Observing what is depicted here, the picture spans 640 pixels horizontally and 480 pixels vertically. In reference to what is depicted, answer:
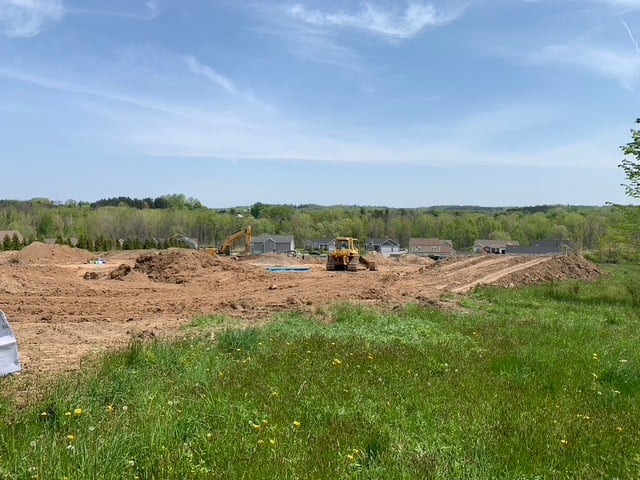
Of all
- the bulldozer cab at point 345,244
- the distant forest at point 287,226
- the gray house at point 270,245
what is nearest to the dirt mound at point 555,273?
the bulldozer cab at point 345,244

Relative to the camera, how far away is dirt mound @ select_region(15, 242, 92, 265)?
42.2m

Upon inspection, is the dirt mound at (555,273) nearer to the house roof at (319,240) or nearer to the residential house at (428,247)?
the residential house at (428,247)

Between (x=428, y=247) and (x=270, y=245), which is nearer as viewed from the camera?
(x=270, y=245)

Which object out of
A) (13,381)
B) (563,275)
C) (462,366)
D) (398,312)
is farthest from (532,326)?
(563,275)

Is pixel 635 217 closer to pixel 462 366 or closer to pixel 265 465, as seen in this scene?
pixel 462 366

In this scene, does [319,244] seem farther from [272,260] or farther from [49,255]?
[49,255]

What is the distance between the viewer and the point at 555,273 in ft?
103

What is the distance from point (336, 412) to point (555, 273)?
94.3 feet

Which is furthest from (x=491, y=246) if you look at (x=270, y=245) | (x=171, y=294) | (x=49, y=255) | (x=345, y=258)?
(x=171, y=294)

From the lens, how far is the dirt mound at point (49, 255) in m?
42.2

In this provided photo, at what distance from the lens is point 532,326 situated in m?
12.9

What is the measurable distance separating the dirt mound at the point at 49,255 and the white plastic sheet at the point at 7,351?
3669 centimetres

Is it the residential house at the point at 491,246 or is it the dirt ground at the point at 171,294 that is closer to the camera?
the dirt ground at the point at 171,294

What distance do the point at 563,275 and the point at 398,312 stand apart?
793 inches
